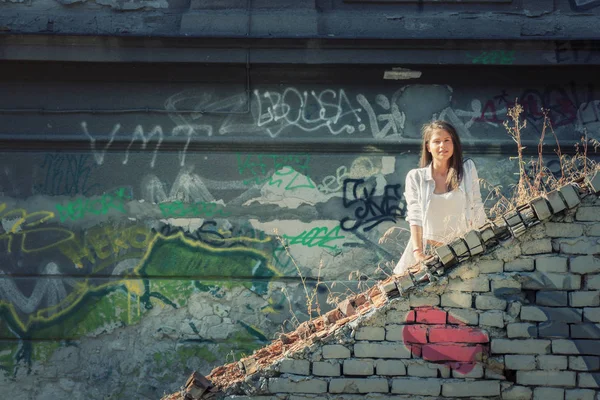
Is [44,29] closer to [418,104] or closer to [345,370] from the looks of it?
[418,104]

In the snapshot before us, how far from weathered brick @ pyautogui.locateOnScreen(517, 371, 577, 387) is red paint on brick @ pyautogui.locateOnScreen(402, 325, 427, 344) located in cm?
57

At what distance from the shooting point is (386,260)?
762 centimetres

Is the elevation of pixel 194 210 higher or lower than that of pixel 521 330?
higher

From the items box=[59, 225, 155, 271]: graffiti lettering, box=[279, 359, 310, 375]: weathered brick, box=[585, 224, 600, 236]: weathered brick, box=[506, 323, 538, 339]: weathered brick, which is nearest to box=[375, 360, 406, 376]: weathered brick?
box=[279, 359, 310, 375]: weathered brick

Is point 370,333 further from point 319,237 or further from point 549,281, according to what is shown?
point 319,237

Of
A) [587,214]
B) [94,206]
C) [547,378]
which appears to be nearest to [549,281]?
[587,214]

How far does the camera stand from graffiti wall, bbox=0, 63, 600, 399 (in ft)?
25.0

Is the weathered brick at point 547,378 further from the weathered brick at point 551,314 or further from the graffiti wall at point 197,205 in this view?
the graffiti wall at point 197,205

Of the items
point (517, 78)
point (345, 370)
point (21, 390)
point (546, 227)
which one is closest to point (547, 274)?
point (546, 227)

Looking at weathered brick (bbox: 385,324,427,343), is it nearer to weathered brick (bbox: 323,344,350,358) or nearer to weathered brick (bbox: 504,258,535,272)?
weathered brick (bbox: 323,344,350,358)

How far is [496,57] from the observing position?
7.47 meters

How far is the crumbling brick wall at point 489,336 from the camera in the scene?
14.2 ft

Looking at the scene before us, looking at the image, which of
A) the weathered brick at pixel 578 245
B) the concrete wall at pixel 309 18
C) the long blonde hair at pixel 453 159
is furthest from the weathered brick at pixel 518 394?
the concrete wall at pixel 309 18

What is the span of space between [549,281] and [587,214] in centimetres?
44
